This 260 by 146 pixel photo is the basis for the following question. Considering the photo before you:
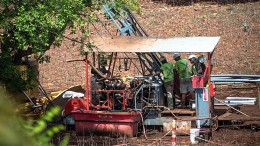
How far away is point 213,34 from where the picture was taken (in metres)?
30.6

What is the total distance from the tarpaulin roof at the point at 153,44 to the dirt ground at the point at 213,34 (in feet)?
7.17

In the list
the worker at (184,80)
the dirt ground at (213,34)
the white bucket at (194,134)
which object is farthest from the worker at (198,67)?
the white bucket at (194,134)

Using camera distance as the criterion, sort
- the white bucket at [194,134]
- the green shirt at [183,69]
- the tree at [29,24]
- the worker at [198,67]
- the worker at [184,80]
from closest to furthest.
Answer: the tree at [29,24] < the white bucket at [194,134] < the worker at [198,67] < the worker at [184,80] < the green shirt at [183,69]

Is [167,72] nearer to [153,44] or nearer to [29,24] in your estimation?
[153,44]

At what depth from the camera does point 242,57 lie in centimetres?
2719

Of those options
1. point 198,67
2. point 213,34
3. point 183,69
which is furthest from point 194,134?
point 213,34

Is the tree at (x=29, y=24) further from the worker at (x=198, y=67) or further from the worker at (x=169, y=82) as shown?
the worker at (x=198, y=67)

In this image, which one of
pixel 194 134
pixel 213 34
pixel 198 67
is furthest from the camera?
pixel 213 34

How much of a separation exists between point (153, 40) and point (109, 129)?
8.84 ft

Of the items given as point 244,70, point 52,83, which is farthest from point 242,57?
point 52,83

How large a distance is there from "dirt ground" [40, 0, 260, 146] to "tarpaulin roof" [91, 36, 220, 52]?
2185 millimetres

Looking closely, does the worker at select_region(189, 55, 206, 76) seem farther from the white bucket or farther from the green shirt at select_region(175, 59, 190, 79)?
the white bucket

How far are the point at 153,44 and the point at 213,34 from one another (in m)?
14.7

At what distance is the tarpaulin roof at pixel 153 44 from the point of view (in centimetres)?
1580
